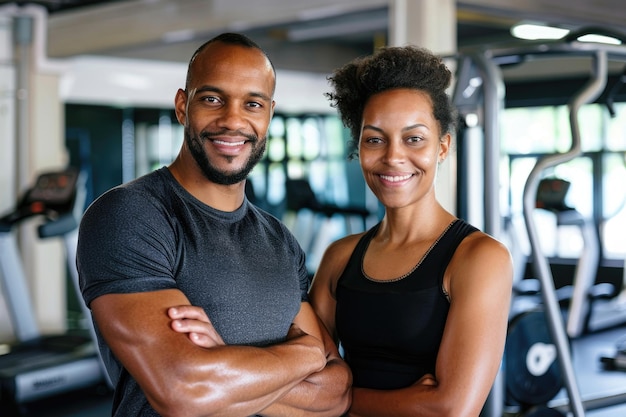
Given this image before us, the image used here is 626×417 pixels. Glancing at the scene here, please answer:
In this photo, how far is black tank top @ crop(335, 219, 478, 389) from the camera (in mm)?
1741

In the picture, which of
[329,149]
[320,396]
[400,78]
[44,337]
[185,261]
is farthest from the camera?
[329,149]

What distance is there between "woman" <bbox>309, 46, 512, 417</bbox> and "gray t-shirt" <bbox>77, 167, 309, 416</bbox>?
7.7 inches

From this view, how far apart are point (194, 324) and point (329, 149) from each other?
8.74 m

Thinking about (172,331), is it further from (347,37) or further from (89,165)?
(89,165)

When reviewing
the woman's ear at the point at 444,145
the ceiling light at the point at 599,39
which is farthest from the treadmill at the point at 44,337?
the woman's ear at the point at 444,145

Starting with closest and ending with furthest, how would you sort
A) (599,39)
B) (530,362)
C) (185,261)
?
(185,261) < (599,39) < (530,362)

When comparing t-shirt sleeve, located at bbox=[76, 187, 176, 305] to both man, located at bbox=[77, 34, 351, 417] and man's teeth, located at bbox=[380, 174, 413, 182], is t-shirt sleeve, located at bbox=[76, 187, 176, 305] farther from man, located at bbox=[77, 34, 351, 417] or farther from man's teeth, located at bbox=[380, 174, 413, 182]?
man's teeth, located at bbox=[380, 174, 413, 182]

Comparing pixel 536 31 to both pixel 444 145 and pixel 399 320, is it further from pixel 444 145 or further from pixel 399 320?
pixel 399 320

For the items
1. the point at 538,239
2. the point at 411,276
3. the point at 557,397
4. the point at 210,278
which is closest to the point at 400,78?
the point at 411,276

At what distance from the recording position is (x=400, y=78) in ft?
6.04

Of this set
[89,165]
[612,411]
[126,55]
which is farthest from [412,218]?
[89,165]

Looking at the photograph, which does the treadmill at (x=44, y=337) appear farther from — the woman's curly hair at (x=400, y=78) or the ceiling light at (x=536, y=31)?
the woman's curly hair at (x=400, y=78)

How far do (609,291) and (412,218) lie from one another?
594cm

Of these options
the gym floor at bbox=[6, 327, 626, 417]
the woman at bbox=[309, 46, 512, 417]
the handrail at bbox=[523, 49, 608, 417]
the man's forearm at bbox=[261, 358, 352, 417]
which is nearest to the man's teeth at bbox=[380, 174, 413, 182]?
the woman at bbox=[309, 46, 512, 417]
